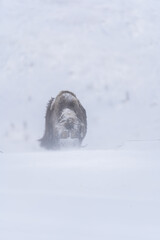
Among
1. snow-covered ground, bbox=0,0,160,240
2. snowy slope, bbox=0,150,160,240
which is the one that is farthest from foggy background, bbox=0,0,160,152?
snowy slope, bbox=0,150,160,240

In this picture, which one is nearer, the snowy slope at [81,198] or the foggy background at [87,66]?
the snowy slope at [81,198]

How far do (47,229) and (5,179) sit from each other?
54 cm

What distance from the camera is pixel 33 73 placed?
4816 mm

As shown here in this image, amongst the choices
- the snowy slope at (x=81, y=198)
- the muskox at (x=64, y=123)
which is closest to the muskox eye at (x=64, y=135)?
the muskox at (x=64, y=123)

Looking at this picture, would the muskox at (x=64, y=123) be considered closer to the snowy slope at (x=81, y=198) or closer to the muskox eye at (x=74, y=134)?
the muskox eye at (x=74, y=134)

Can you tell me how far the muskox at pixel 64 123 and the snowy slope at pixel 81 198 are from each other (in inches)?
69.8

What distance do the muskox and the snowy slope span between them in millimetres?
1773

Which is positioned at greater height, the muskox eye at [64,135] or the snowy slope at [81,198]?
the muskox eye at [64,135]

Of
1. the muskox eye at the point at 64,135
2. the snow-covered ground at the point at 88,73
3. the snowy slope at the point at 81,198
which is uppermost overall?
the snow-covered ground at the point at 88,73

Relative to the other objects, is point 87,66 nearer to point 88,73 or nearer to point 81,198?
point 88,73

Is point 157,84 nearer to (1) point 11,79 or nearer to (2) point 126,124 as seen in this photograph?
(2) point 126,124

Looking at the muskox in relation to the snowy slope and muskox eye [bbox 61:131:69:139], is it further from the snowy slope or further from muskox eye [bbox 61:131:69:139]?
the snowy slope

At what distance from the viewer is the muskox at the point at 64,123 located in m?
3.91

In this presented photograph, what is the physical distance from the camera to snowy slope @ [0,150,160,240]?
1.33 metres
